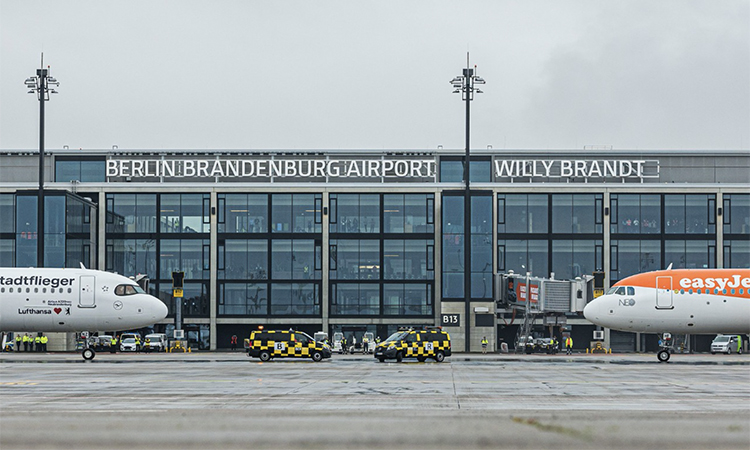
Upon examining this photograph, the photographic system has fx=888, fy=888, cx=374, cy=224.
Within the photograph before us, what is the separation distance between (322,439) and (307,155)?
78.3 meters

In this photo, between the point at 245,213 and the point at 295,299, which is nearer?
the point at 295,299

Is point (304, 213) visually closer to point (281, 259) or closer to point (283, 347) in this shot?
point (281, 259)

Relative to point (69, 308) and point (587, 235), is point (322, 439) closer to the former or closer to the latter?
point (69, 308)

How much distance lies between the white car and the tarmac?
1583 inches

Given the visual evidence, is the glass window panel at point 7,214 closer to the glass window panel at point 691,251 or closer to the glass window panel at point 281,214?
the glass window panel at point 281,214

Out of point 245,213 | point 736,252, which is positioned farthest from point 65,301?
point 736,252

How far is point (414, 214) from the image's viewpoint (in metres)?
87.6

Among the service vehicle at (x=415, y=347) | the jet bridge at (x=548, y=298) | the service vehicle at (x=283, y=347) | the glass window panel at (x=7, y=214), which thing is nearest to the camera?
the service vehicle at (x=415, y=347)

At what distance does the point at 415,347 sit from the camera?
52.8 m

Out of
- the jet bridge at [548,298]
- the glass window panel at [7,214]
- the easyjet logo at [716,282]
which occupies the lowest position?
the jet bridge at [548,298]

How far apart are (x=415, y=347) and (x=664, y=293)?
1456cm

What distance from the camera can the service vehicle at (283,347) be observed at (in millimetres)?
53281

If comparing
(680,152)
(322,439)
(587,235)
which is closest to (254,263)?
(587,235)

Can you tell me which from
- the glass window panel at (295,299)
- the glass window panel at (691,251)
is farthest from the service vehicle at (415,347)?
the glass window panel at (691,251)
